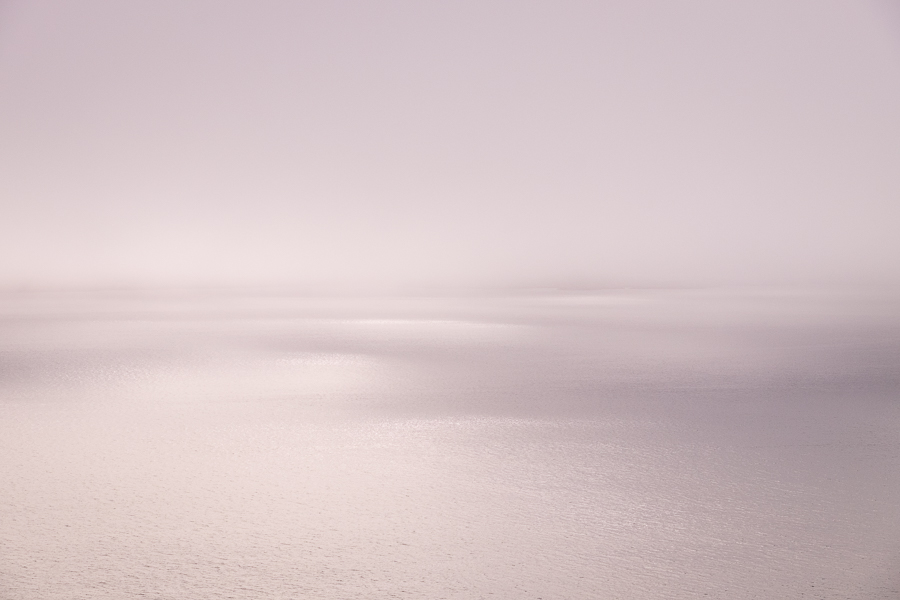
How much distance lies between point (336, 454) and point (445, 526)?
2.16m

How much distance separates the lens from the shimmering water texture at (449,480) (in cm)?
411

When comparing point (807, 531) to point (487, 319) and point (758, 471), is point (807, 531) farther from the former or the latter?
point (487, 319)

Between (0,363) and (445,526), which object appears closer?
(445,526)

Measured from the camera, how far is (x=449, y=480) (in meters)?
5.90

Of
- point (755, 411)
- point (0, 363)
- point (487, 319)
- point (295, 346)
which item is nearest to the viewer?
point (755, 411)

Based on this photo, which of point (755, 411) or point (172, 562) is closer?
point (172, 562)

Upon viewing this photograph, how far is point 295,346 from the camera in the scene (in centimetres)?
1609

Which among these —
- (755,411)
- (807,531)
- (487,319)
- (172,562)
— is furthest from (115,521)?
(487,319)

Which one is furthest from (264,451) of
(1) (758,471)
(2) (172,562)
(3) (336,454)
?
(1) (758,471)

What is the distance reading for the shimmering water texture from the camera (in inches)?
162

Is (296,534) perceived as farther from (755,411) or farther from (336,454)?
(755,411)

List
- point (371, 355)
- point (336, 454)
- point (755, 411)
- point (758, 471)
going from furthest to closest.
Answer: point (371, 355) → point (755, 411) → point (336, 454) → point (758, 471)

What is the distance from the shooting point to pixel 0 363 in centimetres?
1299

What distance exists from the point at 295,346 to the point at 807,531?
499 inches
